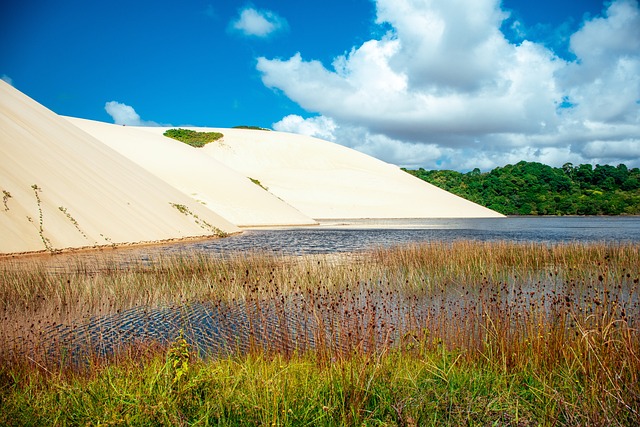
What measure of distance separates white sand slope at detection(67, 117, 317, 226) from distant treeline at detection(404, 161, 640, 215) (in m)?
44.3

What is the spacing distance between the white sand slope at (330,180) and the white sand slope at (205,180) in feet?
45.7

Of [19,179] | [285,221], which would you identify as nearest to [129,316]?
[19,179]

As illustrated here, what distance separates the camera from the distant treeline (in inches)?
2633

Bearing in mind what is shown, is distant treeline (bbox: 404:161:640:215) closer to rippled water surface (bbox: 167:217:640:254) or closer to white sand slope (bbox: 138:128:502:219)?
white sand slope (bbox: 138:128:502:219)

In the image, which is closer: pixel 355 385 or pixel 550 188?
pixel 355 385

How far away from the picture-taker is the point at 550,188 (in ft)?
260

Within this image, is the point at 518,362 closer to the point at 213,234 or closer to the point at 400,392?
the point at 400,392

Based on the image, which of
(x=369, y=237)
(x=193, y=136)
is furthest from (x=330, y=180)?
(x=369, y=237)

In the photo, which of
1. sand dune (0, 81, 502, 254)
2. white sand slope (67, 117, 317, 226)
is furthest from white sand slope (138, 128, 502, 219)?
white sand slope (67, 117, 317, 226)

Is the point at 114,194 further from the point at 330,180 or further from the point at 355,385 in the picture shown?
the point at 330,180

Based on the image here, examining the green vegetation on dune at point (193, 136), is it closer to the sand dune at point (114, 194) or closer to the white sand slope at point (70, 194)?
the sand dune at point (114, 194)

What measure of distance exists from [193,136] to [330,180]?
26.1 meters

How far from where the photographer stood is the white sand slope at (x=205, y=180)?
123 ft

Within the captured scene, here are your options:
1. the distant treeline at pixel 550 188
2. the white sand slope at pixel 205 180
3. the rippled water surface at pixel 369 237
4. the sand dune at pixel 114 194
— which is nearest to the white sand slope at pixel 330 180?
the sand dune at pixel 114 194
